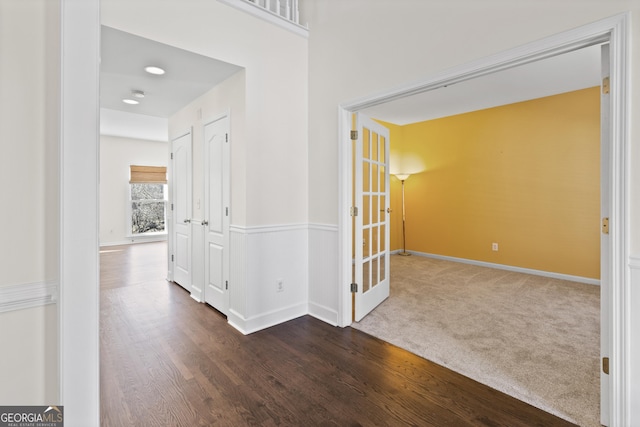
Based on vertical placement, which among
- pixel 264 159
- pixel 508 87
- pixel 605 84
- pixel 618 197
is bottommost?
pixel 618 197

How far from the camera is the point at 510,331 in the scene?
2809 mm

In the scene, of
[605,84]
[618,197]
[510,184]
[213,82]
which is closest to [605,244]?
[618,197]

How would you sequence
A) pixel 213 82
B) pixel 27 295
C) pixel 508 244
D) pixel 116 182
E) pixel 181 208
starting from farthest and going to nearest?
pixel 116 182, pixel 508 244, pixel 181 208, pixel 213 82, pixel 27 295

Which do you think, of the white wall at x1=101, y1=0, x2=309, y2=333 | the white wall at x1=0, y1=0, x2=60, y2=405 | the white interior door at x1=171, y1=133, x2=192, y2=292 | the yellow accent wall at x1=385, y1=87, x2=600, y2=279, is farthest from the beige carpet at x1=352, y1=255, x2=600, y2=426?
the white interior door at x1=171, y1=133, x2=192, y2=292

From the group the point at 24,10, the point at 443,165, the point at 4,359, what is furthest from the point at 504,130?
the point at 4,359

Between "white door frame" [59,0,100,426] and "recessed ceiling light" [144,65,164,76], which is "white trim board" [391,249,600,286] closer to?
"recessed ceiling light" [144,65,164,76]

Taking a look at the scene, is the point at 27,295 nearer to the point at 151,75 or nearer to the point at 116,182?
the point at 151,75

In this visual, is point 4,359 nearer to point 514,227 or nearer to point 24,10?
point 24,10

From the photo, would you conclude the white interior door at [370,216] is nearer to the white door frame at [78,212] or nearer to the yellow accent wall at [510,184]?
the white door frame at [78,212]

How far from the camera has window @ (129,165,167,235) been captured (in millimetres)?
8234

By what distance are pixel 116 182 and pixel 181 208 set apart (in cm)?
506

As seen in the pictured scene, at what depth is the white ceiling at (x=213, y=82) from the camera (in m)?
2.55

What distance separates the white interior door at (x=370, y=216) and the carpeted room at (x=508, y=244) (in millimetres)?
226

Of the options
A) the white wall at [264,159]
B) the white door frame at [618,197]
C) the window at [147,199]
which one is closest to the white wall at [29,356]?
the white wall at [264,159]
